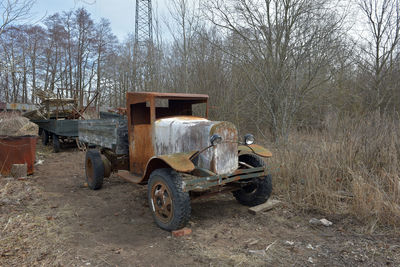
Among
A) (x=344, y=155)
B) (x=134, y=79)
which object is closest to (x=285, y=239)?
(x=344, y=155)

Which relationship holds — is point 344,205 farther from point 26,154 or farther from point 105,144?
point 26,154

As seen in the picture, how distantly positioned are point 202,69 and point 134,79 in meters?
4.46

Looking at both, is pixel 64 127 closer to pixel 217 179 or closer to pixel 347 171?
pixel 217 179

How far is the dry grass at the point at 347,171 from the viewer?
148 inches

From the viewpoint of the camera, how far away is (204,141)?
372 cm

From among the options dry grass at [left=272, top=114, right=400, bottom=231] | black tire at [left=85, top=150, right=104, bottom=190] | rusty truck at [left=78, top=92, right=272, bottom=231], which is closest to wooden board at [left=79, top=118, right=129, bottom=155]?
rusty truck at [left=78, top=92, right=272, bottom=231]

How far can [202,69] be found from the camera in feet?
32.5

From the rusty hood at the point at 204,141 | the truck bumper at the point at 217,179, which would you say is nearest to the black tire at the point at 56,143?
the rusty hood at the point at 204,141

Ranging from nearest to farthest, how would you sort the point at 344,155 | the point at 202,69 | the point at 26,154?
the point at 344,155 → the point at 26,154 → the point at 202,69

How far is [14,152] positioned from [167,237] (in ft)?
15.9

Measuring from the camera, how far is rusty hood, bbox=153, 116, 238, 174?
368cm

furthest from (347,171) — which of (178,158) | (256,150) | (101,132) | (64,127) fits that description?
(64,127)

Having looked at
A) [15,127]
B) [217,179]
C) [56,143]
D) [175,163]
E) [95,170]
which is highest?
[15,127]

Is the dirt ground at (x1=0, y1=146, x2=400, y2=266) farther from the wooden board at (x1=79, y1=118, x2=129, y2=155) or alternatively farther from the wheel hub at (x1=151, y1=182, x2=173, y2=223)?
the wooden board at (x1=79, y1=118, x2=129, y2=155)
